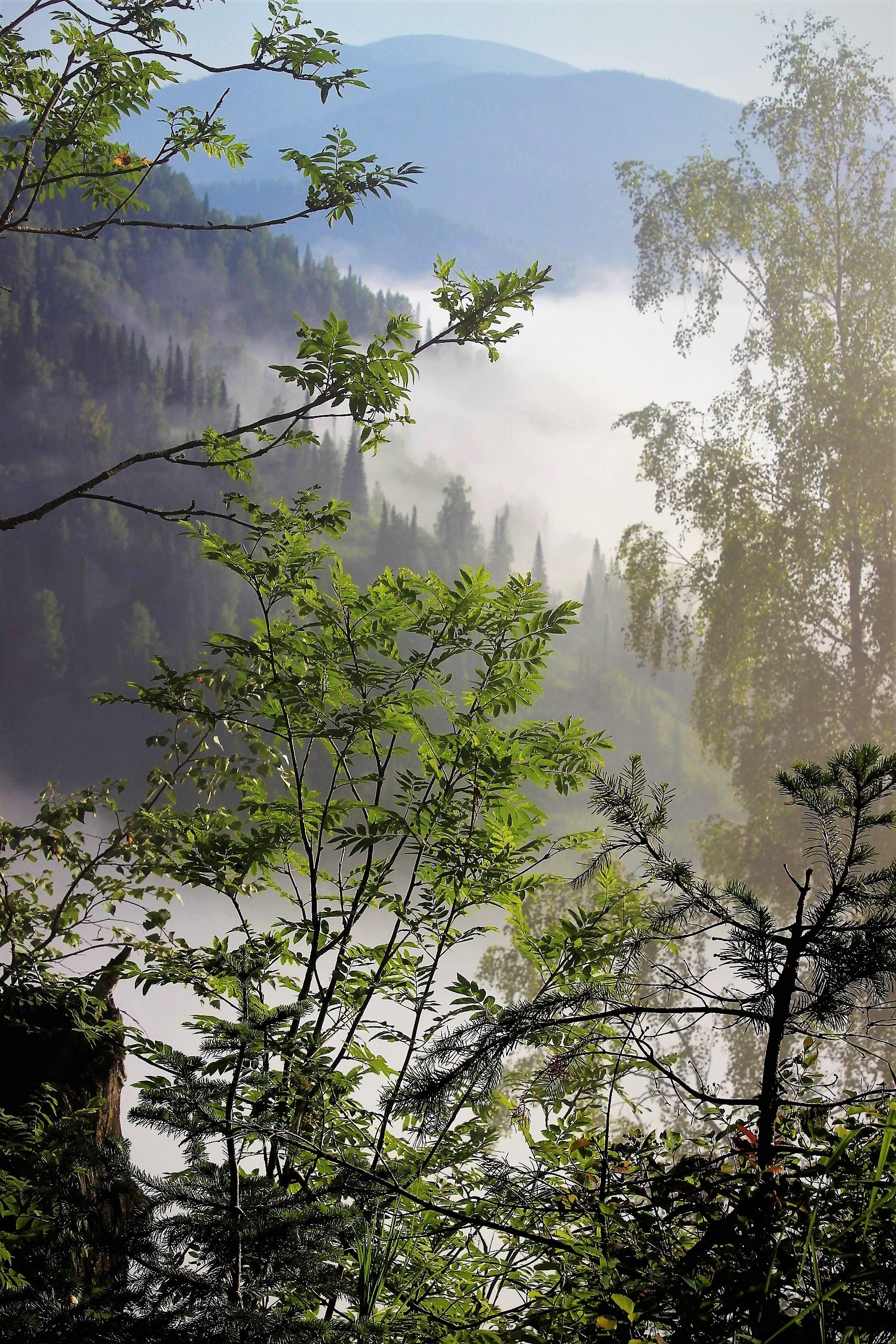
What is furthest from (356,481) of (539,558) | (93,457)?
(93,457)

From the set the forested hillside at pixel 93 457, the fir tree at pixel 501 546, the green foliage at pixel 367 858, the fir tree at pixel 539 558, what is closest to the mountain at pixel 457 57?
the forested hillside at pixel 93 457

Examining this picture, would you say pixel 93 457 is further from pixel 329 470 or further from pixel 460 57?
pixel 460 57

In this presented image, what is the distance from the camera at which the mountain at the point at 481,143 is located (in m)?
9.98

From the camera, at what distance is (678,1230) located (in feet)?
2.13

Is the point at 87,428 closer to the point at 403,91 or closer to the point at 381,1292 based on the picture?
the point at 381,1292

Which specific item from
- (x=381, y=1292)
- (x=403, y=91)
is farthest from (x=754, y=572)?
(x=403, y=91)

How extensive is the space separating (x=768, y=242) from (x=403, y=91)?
753 cm

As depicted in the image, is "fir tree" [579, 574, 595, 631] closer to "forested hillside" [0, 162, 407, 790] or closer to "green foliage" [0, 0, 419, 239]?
"forested hillside" [0, 162, 407, 790]

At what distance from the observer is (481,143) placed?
451 inches

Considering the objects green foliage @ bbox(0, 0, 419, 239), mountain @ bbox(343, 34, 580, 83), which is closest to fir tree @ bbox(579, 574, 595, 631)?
green foliage @ bbox(0, 0, 419, 239)

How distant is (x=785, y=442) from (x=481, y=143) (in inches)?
311

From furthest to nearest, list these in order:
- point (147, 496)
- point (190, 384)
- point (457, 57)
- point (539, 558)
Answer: point (457, 57) → point (539, 558) → point (190, 384) → point (147, 496)

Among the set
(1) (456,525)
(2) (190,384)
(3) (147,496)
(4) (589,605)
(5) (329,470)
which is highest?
(2) (190,384)

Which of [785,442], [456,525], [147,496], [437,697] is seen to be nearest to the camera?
[437,697]
